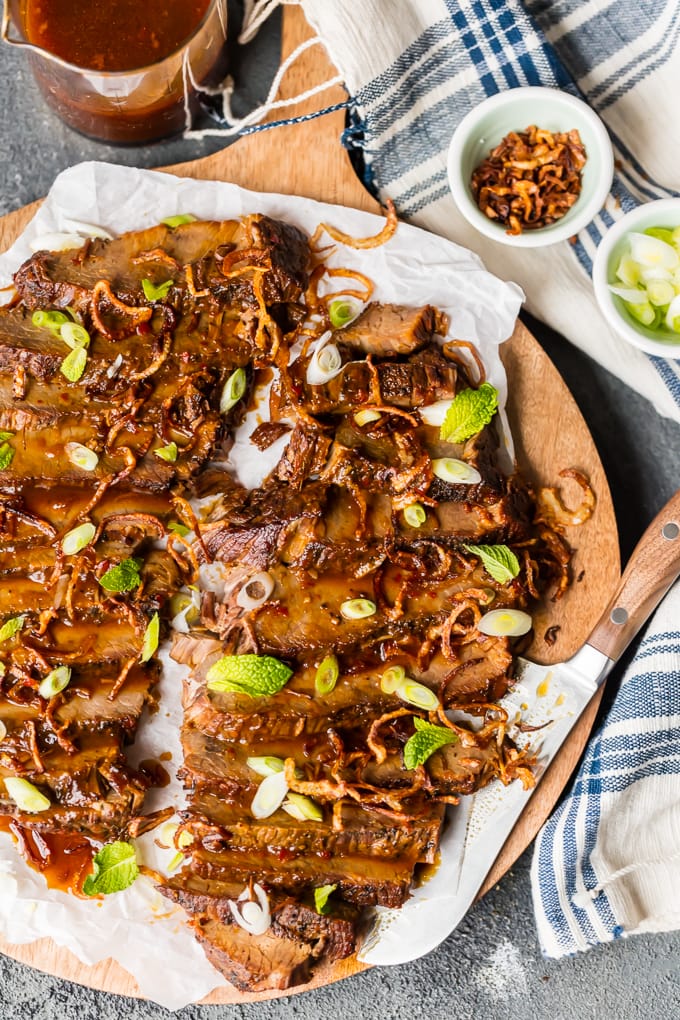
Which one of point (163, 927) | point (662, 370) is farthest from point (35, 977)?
point (662, 370)

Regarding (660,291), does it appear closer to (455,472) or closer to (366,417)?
(455,472)

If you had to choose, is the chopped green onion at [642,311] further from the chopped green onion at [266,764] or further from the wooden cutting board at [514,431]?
the chopped green onion at [266,764]

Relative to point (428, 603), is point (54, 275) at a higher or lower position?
higher

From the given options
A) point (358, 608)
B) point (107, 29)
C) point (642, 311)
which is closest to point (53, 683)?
point (358, 608)

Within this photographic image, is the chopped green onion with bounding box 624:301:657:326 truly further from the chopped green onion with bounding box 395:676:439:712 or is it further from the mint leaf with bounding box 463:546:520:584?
the chopped green onion with bounding box 395:676:439:712

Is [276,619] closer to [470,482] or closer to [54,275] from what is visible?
[470,482]

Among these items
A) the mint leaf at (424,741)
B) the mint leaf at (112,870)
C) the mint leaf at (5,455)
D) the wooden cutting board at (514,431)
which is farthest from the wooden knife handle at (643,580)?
the mint leaf at (5,455)
